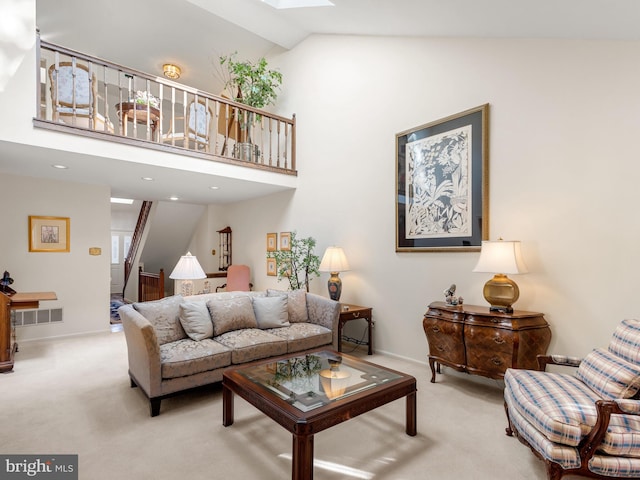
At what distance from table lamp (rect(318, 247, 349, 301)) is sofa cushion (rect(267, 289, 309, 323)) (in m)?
0.45

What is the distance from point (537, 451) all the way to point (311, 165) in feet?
14.2

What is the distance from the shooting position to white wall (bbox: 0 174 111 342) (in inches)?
181

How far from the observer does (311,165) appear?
5234 millimetres

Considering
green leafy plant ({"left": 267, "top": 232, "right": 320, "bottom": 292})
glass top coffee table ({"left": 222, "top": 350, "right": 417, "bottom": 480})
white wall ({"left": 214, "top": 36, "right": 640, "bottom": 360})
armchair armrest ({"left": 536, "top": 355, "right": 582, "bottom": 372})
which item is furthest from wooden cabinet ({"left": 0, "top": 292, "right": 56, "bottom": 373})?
armchair armrest ({"left": 536, "top": 355, "right": 582, "bottom": 372})

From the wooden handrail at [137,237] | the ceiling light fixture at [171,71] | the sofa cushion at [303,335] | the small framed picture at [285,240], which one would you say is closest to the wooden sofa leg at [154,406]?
the sofa cushion at [303,335]

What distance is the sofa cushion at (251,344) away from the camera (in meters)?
3.04

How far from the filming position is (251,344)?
312 cm

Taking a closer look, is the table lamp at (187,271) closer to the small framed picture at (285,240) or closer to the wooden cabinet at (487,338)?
the small framed picture at (285,240)

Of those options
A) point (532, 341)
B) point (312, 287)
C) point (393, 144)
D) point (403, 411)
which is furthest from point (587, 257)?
point (312, 287)

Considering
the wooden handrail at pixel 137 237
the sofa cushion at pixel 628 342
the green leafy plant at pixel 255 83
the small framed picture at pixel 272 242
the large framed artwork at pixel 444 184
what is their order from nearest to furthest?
the sofa cushion at pixel 628 342, the large framed artwork at pixel 444 184, the green leafy plant at pixel 255 83, the small framed picture at pixel 272 242, the wooden handrail at pixel 137 237

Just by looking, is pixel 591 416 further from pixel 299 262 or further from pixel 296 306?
pixel 299 262

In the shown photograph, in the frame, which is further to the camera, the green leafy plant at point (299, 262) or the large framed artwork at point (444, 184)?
the green leafy plant at point (299, 262)

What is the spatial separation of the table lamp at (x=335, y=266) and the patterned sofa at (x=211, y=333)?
1.25 ft

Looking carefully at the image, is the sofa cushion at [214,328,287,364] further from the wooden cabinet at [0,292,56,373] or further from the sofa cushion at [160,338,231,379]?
the wooden cabinet at [0,292,56,373]
